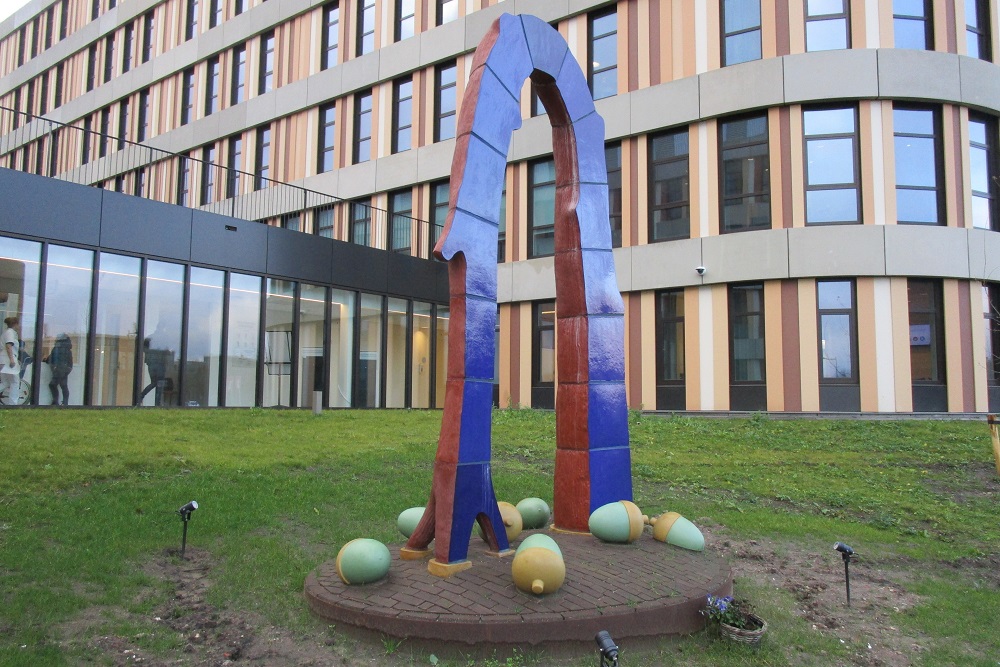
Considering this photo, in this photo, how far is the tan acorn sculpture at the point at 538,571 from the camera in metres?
5.67

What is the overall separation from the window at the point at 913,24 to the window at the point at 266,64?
2341 centimetres

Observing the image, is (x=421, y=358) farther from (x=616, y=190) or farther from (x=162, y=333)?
(x=162, y=333)

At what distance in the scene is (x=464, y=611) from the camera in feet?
18.1

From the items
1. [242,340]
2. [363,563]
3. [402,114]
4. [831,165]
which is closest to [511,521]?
[363,563]

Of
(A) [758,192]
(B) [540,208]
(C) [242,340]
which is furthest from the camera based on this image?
(B) [540,208]

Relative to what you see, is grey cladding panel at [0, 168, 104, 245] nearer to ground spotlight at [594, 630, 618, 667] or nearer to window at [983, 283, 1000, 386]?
ground spotlight at [594, 630, 618, 667]

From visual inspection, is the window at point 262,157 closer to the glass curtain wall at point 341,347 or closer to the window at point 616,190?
the glass curtain wall at point 341,347

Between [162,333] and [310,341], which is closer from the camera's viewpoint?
[162,333]

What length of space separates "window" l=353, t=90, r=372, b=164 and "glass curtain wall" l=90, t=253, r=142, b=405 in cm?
1280

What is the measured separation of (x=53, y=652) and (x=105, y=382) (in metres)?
13.3

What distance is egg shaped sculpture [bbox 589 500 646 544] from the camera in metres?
7.19

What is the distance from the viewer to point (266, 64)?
3203cm

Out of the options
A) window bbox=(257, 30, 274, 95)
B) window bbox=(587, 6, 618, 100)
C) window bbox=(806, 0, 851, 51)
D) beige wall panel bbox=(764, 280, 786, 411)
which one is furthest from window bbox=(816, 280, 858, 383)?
window bbox=(257, 30, 274, 95)

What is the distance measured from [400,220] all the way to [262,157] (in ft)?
27.5
